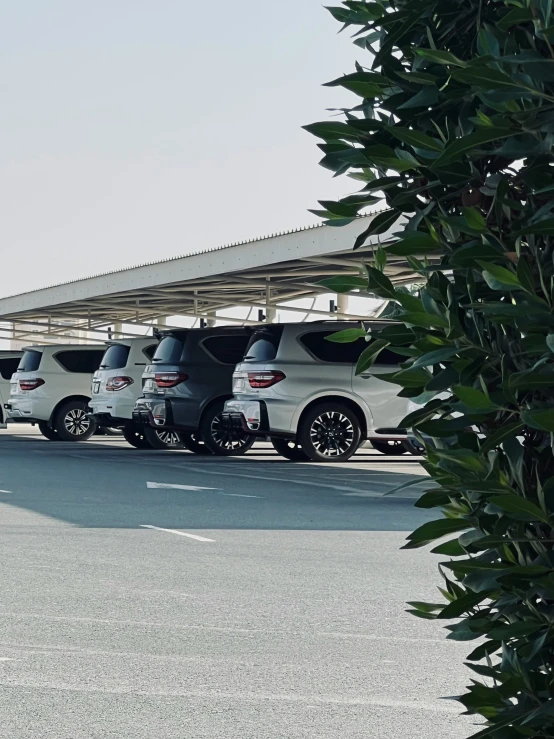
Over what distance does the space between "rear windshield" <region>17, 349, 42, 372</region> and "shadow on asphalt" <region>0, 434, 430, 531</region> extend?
6233 mm

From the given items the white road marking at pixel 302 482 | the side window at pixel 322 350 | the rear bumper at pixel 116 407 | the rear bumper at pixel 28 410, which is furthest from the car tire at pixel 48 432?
the white road marking at pixel 302 482

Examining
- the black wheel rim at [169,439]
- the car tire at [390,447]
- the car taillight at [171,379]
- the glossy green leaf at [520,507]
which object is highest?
the car taillight at [171,379]

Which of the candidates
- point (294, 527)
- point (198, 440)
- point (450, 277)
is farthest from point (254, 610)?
point (198, 440)

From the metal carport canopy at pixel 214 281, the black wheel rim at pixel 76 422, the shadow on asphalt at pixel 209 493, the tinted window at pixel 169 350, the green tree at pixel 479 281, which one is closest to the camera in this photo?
the green tree at pixel 479 281

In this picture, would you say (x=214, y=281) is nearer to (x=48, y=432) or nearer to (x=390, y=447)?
(x=48, y=432)

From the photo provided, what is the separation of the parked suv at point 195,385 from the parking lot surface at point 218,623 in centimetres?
829

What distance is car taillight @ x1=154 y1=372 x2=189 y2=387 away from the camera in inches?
871

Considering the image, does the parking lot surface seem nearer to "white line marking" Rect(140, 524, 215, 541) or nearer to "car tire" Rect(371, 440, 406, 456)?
"white line marking" Rect(140, 524, 215, 541)

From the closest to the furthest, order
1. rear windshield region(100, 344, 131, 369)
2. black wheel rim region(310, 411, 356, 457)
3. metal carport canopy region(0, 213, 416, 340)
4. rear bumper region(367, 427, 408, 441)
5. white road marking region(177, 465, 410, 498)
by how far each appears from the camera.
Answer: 1. white road marking region(177, 465, 410, 498)
2. rear bumper region(367, 427, 408, 441)
3. black wheel rim region(310, 411, 356, 457)
4. metal carport canopy region(0, 213, 416, 340)
5. rear windshield region(100, 344, 131, 369)

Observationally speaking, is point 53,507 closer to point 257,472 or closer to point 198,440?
point 257,472

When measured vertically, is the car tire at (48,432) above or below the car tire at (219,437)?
below

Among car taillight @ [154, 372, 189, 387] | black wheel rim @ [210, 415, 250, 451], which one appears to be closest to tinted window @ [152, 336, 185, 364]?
car taillight @ [154, 372, 189, 387]

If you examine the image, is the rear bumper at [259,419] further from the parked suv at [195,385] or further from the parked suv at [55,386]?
the parked suv at [55,386]

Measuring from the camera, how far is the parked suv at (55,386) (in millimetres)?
28016
